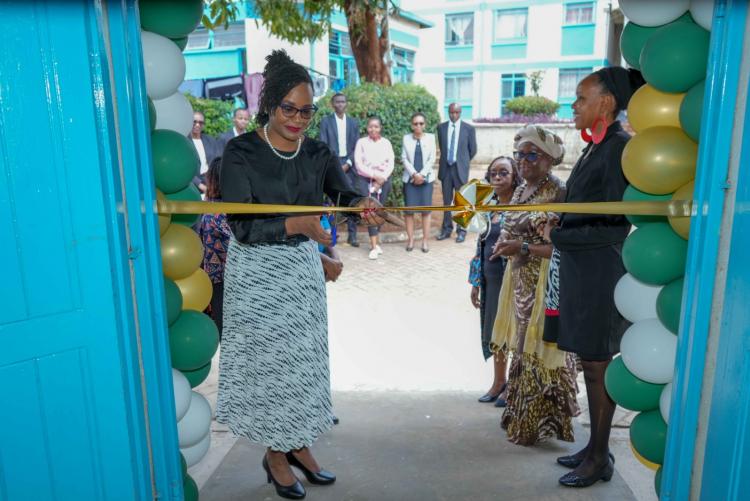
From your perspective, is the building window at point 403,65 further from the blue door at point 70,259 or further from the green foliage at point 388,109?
the blue door at point 70,259

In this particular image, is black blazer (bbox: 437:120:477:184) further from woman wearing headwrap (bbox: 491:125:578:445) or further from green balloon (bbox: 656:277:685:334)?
green balloon (bbox: 656:277:685:334)

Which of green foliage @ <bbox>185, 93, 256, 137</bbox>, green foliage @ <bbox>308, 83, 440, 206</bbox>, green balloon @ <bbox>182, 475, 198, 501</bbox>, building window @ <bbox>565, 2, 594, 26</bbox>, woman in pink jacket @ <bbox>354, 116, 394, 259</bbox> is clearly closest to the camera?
green balloon @ <bbox>182, 475, 198, 501</bbox>

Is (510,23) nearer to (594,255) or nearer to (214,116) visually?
(214,116)

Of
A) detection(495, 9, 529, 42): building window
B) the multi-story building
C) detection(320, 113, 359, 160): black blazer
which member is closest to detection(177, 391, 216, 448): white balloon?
detection(320, 113, 359, 160): black blazer

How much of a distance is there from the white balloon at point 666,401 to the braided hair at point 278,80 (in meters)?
1.98

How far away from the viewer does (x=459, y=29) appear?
93.4ft

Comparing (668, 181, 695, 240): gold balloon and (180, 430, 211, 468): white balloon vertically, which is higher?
(668, 181, 695, 240): gold balloon

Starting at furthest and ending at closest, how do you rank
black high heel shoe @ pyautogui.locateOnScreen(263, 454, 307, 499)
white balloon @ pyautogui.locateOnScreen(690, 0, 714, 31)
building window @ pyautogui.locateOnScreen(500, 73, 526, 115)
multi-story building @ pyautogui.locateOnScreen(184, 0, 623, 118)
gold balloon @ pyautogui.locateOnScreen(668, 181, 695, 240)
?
building window @ pyautogui.locateOnScreen(500, 73, 526, 115), multi-story building @ pyautogui.locateOnScreen(184, 0, 623, 118), black high heel shoe @ pyautogui.locateOnScreen(263, 454, 307, 499), gold balloon @ pyautogui.locateOnScreen(668, 181, 695, 240), white balloon @ pyautogui.locateOnScreen(690, 0, 714, 31)

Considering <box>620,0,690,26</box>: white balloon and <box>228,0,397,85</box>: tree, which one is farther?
<box>228,0,397,85</box>: tree

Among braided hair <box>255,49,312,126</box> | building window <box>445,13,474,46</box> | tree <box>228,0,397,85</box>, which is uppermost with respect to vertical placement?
building window <box>445,13,474,46</box>

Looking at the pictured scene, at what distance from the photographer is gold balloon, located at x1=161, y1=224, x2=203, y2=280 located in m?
2.65

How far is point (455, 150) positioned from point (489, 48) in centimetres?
1949

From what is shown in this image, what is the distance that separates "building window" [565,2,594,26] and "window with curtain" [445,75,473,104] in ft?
15.9

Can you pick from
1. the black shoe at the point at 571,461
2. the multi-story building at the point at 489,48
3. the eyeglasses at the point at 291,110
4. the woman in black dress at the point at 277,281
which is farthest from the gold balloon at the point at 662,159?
the multi-story building at the point at 489,48
